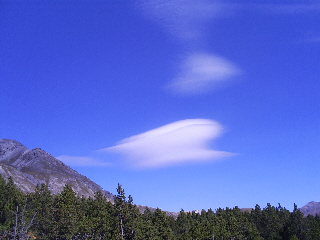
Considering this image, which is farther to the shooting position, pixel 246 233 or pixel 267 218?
pixel 267 218

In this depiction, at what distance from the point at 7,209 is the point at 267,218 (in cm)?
8227

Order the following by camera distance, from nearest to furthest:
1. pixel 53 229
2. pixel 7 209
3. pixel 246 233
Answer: pixel 53 229 < pixel 7 209 < pixel 246 233

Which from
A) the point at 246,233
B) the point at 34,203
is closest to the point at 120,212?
the point at 34,203

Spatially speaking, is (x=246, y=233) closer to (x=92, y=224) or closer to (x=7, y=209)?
(x=92, y=224)

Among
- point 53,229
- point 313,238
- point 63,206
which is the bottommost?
point 313,238

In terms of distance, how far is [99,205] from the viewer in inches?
2790

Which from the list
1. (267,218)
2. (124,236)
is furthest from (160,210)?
(267,218)

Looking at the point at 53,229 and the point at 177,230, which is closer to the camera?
the point at 53,229

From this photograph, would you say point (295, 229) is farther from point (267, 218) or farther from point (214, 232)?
point (214, 232)

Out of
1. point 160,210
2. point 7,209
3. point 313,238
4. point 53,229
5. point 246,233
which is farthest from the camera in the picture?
point 313,238

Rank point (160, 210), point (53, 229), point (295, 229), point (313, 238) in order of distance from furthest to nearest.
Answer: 1. point (295, 229)
2. point (313, 238)
3. point (160, 210)
4. point (53, 229)

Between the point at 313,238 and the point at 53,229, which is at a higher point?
the point at 53,229

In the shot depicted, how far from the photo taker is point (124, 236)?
51.6 m

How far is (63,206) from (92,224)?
8.21m
